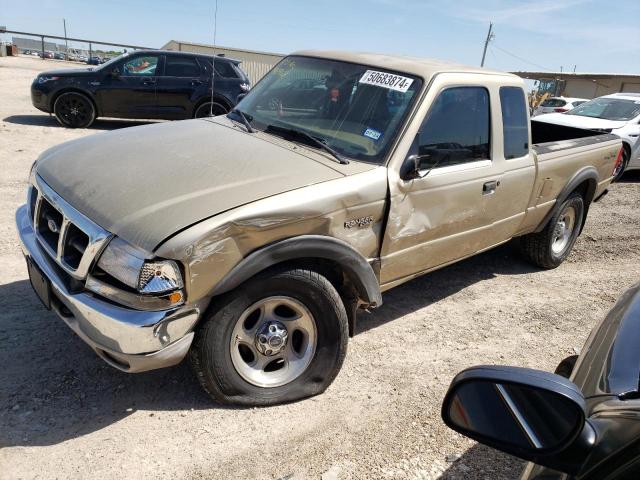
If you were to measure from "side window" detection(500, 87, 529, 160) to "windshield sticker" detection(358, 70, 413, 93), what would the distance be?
3.55 feet

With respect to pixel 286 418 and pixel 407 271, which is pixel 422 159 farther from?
pixel 286 418

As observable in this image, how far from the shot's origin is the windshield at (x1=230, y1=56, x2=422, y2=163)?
11.3 ft

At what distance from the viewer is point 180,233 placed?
2445 mm

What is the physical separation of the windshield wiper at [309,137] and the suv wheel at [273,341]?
0.80 m

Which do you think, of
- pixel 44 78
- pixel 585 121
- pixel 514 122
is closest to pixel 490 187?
pixel 514 122

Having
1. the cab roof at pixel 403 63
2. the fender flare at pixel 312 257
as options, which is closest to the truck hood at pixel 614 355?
the fender flare at pixel 312 257

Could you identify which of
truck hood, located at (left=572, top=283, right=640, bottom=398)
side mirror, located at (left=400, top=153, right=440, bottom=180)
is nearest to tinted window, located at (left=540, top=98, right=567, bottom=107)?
side mirror, located at (left=400, top=153, right=440, bottom=180)

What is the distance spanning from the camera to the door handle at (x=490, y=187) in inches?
159

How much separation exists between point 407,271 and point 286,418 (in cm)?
133

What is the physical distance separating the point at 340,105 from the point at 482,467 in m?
2.45

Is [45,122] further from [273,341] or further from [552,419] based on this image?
[552,419]

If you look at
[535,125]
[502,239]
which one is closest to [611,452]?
[502,239]

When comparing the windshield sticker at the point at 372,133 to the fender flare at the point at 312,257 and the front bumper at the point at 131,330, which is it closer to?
the fender flare at the point at 312,257

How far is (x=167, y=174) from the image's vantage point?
9.60 feet
